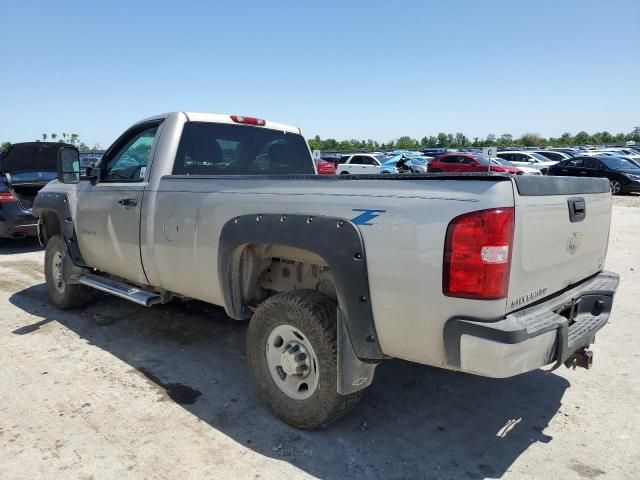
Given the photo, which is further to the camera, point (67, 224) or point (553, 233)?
point (67, 224)

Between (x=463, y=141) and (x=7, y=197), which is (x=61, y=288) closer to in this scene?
(x=7, y=197)

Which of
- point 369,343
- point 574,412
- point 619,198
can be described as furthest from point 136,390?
point 619,198

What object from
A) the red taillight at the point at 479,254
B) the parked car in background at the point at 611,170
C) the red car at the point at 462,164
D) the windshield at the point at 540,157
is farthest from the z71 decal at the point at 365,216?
the windshield at the point at 540,157

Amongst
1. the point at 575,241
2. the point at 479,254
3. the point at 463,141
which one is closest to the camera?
the point at 479,254

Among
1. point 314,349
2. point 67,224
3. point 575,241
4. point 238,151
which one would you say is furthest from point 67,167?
point 575,241

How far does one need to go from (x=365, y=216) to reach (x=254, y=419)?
1634 mm

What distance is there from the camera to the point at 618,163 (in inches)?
813

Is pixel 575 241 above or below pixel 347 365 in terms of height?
above

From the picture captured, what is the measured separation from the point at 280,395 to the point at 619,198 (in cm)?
1965

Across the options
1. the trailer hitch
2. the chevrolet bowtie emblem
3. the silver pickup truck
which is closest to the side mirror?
the silver pickup truck

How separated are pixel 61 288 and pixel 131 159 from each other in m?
1.96

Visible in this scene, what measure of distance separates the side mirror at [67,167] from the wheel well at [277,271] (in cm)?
248

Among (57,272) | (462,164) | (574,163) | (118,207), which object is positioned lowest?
(57,272)

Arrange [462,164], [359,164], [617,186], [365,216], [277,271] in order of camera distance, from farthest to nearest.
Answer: [359,164]
[462,164]
[617,186]
[277,271]
[365,216]
